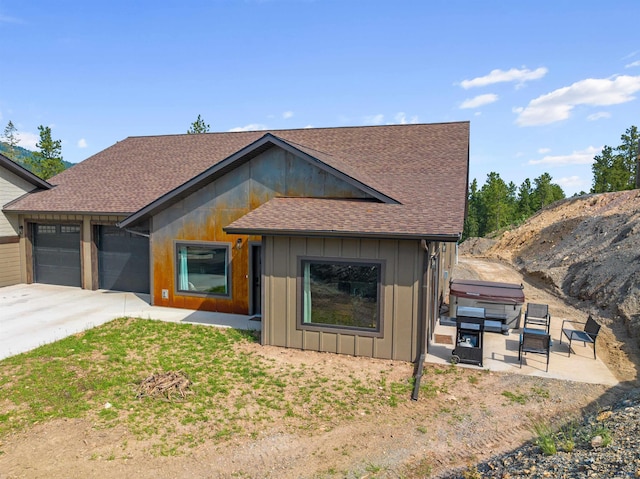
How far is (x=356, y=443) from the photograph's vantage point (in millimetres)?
5941

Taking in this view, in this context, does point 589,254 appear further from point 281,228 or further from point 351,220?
point 281,228

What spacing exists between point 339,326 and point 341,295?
0.71 metres

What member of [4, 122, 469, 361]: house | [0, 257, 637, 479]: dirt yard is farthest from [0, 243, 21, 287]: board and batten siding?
[0, 257, 637, 479]: dirt yard

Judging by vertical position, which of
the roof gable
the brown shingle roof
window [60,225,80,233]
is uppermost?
the roof gable

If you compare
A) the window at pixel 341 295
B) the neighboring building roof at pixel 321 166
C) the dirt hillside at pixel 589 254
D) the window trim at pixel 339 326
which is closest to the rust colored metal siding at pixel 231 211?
the neighboring building roof at pixel 321 166

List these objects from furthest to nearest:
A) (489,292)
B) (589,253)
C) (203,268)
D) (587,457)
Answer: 1. (589,253)
2. (203,268)
3. (489,292)
4. (587,457)

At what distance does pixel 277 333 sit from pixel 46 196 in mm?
12807

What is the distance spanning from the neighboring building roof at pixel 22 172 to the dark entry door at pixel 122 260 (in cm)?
396

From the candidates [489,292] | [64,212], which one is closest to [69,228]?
[64,212]

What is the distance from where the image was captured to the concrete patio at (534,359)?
8258 mm

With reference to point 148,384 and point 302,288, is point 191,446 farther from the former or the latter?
point 302,288

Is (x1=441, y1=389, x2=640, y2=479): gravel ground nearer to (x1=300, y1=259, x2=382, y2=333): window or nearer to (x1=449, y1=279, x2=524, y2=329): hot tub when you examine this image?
(x1=300, y1=259, x2=382, y2=333): window

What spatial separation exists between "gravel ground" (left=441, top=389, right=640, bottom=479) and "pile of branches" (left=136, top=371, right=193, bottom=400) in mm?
4583

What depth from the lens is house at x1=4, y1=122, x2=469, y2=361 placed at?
30.1ft
